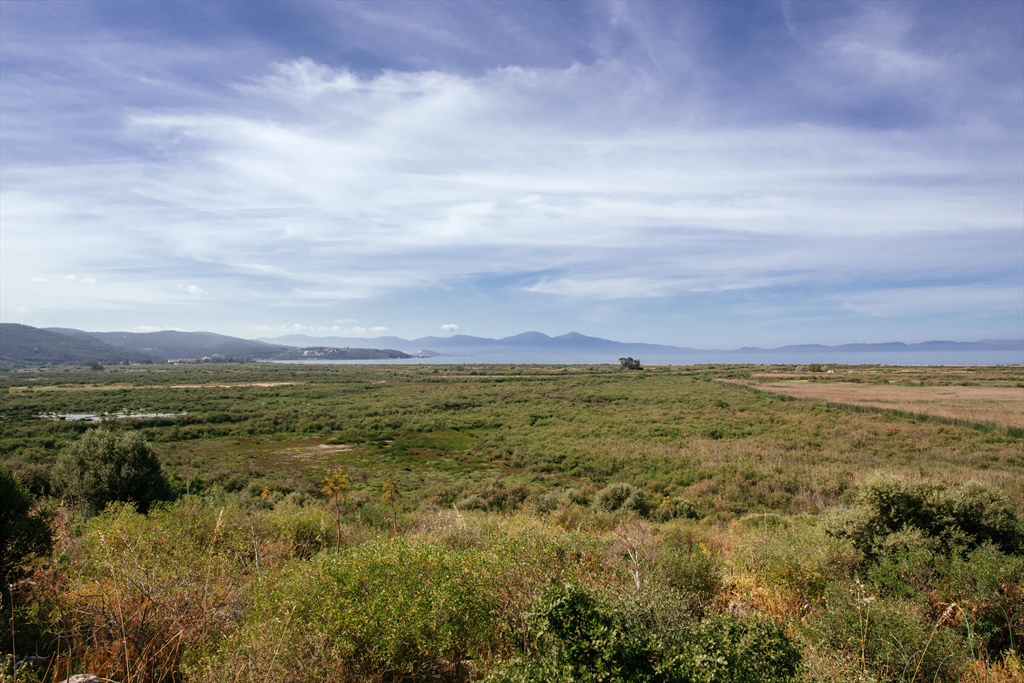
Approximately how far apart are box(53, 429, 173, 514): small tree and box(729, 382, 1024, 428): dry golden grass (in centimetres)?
5088

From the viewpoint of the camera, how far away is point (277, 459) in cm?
3409

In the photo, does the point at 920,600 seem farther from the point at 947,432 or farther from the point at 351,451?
the point at 351,451

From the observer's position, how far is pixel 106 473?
15.2 metres

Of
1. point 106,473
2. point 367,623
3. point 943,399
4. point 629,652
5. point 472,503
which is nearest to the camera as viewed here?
point 629,652

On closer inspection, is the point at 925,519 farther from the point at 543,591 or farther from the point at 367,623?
the point at 367,623

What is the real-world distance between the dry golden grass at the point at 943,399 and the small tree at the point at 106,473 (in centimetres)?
5088

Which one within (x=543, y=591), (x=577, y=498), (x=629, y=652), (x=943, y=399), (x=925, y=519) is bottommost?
(x=577, y=498)

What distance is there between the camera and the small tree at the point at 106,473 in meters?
15.1

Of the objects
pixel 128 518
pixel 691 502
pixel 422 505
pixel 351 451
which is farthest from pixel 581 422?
pixel 128 518

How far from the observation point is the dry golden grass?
115ft

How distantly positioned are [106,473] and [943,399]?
6730 cm

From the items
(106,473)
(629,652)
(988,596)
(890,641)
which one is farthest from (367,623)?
(106,473)

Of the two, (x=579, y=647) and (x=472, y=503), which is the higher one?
(x=579, y=647)

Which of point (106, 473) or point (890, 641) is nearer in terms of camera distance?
point (890, 641)
